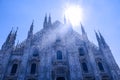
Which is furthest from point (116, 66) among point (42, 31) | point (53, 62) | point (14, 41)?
point (14, 41)

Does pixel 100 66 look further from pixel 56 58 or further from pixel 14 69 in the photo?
pixel 14 69

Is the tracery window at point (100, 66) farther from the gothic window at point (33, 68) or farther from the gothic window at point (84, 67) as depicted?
the gothic window at point (33, 68)

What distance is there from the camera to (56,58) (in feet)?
90.8

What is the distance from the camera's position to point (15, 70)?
25688mm

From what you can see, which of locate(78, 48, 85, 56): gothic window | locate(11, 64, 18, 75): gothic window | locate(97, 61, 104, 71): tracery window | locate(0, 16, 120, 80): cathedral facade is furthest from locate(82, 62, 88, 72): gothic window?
locate(11, 64, 18, 75): gothic window

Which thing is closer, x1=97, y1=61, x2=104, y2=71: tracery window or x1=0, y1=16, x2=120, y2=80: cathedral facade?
x1=0, y1=16, x2=120, y2=80: cathedral facade

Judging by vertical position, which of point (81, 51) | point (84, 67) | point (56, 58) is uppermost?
point (81, 51)

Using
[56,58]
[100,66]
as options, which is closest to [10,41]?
[56,58]

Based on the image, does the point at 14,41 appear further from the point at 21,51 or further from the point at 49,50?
the point at 49,50

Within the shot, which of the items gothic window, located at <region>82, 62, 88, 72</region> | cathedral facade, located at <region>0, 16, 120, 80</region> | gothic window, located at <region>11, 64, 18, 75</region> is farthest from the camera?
gothic window, located at <region>82, 62, 88, 72</region>

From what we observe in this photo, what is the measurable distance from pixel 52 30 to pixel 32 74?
11.4m

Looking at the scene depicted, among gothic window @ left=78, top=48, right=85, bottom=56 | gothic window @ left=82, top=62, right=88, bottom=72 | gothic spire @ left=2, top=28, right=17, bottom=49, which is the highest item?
gothic spire @ left=2, top=28, right=17, bottom=49

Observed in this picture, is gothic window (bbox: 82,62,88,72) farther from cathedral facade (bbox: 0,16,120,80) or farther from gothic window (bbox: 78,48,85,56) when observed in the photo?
gothic window (bbox: 78,48,85,56)

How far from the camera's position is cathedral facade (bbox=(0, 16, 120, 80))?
24.9 m
